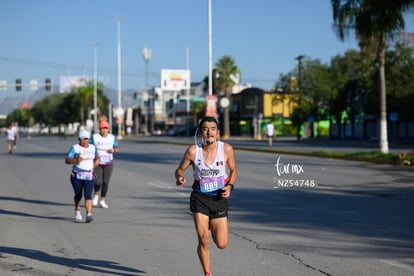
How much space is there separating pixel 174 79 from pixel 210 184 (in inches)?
3434

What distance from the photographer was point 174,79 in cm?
9319

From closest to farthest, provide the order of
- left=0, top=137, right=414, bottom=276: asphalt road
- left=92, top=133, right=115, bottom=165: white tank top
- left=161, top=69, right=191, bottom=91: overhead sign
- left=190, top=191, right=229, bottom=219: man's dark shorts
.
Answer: left=190, top=191, right=229, bottom=219: man's dark shorts < left=0, top=137, right=414, bottom=276: asphalt road < left=92, top=133, right=115, bottom=165: white tank top < left=161, top=69, right=191, bottom=91: overhead sign

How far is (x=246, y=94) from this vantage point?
9150 cm

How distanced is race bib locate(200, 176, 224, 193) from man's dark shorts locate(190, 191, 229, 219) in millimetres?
66

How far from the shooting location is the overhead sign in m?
92.2

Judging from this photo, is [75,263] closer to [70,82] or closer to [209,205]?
[209,205]


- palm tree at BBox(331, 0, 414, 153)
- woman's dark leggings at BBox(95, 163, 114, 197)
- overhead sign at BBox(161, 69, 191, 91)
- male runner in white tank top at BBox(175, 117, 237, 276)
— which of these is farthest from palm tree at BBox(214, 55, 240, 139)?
male runner in white tank top at BBox(175, 117, 237, 276)

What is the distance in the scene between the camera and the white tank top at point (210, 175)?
6.53 m

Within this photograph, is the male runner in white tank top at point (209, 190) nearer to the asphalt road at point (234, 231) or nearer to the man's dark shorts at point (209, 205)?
the man's dark shorts at point (209, 205)

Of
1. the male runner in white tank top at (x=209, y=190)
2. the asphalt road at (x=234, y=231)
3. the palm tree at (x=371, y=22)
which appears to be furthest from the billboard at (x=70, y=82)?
the male runner in white tank top at (x=209, y=190)

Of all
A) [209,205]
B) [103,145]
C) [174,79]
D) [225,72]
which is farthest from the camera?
[174,79]

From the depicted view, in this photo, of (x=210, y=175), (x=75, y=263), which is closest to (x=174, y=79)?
(x=75, y=263)

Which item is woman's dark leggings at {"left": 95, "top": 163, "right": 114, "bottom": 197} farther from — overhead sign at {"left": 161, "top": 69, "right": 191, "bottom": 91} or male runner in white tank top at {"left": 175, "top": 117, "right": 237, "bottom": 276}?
overhead sign at {"left": 161, "top": 69, "right": 191, "bottom": 91}

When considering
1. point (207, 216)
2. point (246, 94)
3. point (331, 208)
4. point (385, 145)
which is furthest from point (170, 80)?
point (207, 216)
